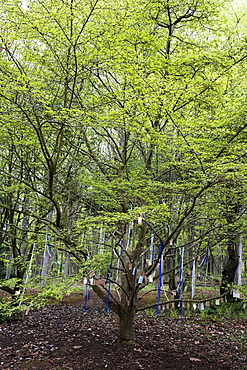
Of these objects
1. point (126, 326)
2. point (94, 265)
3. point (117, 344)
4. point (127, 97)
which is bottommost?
point (117, 344)

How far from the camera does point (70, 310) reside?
30.3ft

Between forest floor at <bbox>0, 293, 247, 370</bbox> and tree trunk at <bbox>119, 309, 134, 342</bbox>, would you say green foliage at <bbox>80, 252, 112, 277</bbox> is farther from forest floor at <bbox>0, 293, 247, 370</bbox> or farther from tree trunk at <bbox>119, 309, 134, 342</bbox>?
forest floor at <bbox>0, 293, 247, 370</bbox>

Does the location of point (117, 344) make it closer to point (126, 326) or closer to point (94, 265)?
point (126, 326)

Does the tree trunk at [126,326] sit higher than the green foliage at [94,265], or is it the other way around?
the green foliage at [94,265]

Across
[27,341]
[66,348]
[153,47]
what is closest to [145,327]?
[66,348]

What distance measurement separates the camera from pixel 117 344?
5.51 metres

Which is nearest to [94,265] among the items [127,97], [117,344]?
[117,344]

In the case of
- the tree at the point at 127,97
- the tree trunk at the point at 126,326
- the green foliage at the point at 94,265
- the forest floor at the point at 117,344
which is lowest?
the forest floor at the point at 117,344

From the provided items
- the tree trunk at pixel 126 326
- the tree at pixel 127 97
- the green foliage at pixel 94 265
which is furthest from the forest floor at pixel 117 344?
the green foliage at pixel 94 265

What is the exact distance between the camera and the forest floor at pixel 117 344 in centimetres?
482

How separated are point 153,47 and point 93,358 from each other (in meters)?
5.45

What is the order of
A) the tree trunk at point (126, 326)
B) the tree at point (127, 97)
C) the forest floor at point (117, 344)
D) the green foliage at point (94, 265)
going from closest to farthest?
1. the tree at point (127, 97)
2. the green foliage at point (94, 265)
3. the forest floor at point (117, 344)
4. the tree trunk at point (126, 326)

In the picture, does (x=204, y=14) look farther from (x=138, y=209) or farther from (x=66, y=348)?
(x=66, y=348)

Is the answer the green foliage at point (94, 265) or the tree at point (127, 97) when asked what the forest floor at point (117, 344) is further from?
the green foliage at point (94, 265)
